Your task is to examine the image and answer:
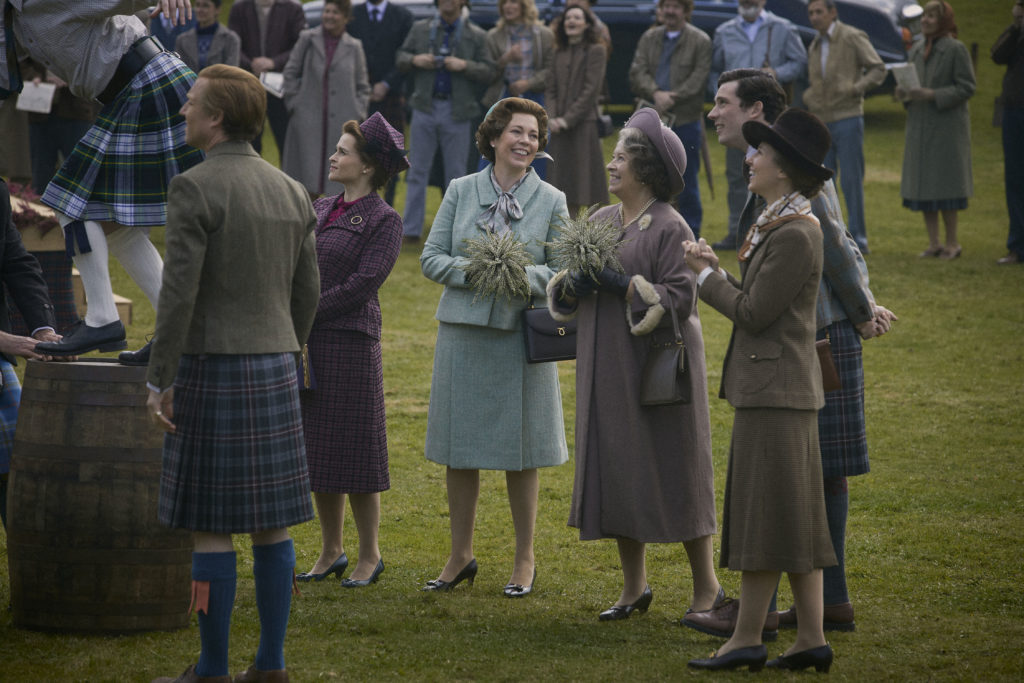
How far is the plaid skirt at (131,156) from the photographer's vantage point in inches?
188

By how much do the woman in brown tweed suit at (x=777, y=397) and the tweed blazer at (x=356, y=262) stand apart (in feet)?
5.24

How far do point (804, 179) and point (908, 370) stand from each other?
17.3 ft

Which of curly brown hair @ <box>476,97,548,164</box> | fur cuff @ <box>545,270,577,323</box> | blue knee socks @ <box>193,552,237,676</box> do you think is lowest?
blue knee socks @ <box>193,552,237,676</box>

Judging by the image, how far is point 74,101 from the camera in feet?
38.9

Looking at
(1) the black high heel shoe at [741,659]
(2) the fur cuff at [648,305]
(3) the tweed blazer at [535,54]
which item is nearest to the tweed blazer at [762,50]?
(3) the tweed blazer at [535,54]

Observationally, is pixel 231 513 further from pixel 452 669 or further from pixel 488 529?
pixel 488 529

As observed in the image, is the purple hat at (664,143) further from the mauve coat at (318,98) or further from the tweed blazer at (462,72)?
the tweed blazer at (462,72)

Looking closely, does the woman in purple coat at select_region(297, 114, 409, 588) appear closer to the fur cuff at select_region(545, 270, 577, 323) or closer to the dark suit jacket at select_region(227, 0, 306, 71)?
the fur cuff at select_region(545, 270, 577, 323)

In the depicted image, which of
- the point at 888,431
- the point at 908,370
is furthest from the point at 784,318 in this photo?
the point at 908,370

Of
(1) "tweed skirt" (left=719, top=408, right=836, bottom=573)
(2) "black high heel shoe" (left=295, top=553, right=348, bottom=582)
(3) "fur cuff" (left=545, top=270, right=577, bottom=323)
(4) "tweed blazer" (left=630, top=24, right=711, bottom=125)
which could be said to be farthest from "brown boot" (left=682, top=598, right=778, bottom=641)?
(4) "tweed blazer" (left=630, top=24, right=711, bottom=125)

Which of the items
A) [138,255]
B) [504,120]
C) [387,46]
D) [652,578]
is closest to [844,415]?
[652,578]

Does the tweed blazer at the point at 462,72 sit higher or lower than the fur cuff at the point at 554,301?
higher

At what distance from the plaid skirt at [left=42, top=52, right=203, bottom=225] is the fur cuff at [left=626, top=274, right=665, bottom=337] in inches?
67.3

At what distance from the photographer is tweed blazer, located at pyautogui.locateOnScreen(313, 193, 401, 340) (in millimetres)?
5500
